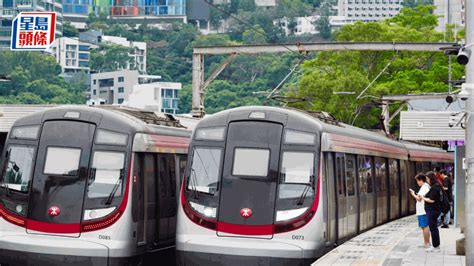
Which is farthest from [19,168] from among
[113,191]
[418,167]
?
[418,167]

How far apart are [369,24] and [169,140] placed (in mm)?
59624

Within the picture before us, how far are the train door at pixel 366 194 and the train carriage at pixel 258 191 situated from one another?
395 cm

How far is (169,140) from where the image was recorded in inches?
993

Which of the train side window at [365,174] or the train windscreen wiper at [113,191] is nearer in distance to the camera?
the train windscreen wiper at [113,191]

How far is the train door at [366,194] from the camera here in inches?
1103

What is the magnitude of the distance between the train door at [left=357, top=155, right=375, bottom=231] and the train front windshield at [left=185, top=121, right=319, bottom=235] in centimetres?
485

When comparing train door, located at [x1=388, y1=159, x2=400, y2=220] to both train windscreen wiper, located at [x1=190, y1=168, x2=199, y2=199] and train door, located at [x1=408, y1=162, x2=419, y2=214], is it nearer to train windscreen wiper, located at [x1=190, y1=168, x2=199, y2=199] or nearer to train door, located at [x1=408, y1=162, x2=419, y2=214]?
train door, located at [x1=408, y1=162, x2=419, y2=214]

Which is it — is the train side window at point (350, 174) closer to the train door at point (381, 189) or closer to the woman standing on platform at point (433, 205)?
the woman standing on platform at point (433, 205)

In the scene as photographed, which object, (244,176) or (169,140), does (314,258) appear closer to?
(244,176)

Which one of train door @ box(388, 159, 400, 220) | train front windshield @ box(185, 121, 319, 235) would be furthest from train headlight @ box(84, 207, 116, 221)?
train door @ box(388, 159, 400, 220)

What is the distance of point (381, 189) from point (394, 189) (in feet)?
11.3

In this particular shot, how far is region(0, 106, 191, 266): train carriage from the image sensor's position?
2280cm

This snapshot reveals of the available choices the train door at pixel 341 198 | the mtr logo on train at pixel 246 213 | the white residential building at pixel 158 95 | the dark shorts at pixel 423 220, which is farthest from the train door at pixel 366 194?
the white residential building at pixel 158 95

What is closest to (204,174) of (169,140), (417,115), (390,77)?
(169,140)
